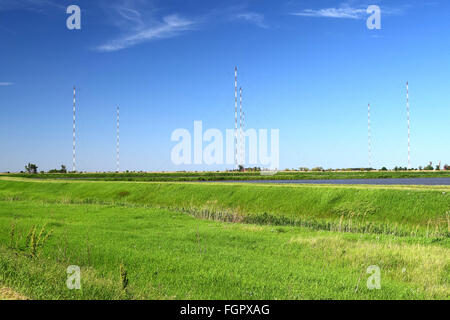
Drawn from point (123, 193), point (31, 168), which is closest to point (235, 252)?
point (123, 193)

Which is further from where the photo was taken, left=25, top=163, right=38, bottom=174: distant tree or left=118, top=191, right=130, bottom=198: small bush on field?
left=25, top=163, right=38, bottom=174: distant tree

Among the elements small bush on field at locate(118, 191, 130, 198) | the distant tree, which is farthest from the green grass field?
the distant tree

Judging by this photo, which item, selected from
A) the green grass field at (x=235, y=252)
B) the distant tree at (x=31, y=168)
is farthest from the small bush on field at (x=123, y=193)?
the distant tree at (x=31, y=168)

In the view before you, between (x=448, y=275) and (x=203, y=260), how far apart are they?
1024cm

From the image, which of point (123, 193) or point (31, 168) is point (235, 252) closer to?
point (123, 193)

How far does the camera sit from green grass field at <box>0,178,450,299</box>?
1284cm

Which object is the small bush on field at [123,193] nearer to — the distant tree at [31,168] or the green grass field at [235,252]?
the green grass field at [235,252]

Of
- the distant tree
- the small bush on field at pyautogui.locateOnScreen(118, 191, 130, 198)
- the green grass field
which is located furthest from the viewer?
the distant tree

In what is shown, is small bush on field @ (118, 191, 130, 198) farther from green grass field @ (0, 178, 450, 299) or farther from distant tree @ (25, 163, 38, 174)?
distant tree @ (25, 163, 38, 174)

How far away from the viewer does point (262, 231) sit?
2502 cm
